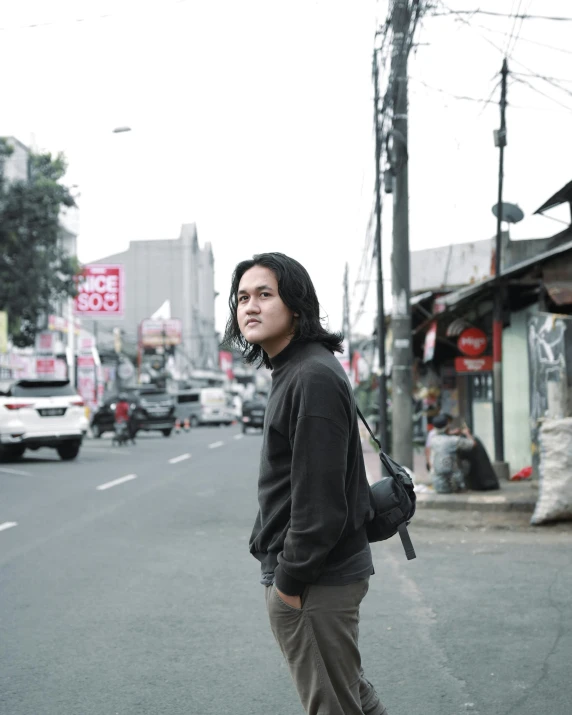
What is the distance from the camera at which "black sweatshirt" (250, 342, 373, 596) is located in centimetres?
249

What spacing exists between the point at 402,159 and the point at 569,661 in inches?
381

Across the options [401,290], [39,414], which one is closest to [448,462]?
[401,290]

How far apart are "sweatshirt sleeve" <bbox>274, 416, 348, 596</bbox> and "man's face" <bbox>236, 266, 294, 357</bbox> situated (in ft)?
1.17

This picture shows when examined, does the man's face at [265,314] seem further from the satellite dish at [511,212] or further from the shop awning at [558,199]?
the satellite dish at [511,212]

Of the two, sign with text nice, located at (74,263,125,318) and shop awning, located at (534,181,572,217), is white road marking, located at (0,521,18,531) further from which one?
sign with text nice, located at (74,263,125,318)

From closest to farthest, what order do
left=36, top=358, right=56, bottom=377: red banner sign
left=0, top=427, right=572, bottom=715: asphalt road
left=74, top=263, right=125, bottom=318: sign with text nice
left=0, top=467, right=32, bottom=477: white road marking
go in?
left=0, top=427, right=572, bottom=715: asphalt road → left=0, top=467, right=32, bottom=477: white road marking → left=36, top=358, right=56, bottom=377: red banner sign → left=74, top=263, right=125, bottom=318: sign with text nice

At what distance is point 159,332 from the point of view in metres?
74.7

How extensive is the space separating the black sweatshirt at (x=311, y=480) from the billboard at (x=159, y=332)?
234 feet

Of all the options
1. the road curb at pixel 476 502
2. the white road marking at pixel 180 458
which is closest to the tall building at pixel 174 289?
the white road marking at pixel 180 458

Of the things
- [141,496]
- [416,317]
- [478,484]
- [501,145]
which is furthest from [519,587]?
[416,317]

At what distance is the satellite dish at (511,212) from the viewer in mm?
16453

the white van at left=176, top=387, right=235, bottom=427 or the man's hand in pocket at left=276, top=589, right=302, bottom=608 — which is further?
the white van at left=176, top=387, right=235, bottom=427

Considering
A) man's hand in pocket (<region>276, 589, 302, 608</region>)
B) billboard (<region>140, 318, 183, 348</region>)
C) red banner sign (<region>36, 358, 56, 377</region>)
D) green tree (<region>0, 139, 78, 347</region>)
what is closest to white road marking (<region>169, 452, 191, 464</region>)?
green tree (<region>0, 139, 78, 347</region>)

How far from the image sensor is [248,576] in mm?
7492
